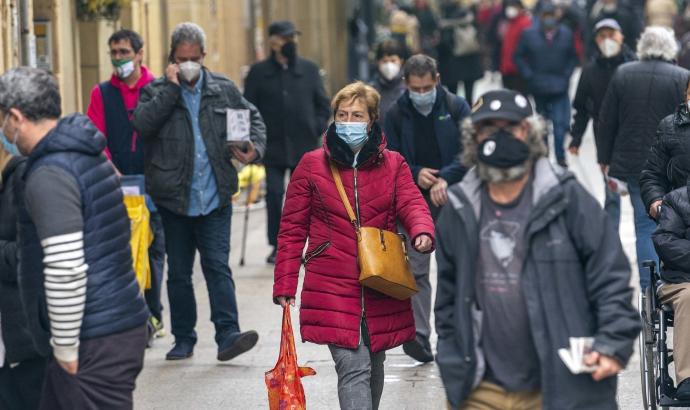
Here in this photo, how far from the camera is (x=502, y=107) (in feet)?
16.9

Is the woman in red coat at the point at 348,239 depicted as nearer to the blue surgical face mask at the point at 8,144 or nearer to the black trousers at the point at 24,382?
the black trousers at the point at 24,382

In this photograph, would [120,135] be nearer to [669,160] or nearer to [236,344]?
[236,344]

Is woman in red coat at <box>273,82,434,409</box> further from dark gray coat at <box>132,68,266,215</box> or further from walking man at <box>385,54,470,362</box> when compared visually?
dark gray coat at <box>132,68,266,215</box>

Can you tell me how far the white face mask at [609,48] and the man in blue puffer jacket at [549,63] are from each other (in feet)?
18.4

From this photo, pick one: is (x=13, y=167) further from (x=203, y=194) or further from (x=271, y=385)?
(x=203, y=194)

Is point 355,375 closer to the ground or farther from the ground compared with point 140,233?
closer to the ground

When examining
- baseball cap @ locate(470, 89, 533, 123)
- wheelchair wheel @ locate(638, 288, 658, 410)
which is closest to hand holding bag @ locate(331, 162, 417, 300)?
wheelchair wheel @ locate(638, 288, 658, 410)

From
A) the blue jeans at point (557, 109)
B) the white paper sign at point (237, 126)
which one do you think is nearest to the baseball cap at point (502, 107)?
the white paper sign at point (237, 126)

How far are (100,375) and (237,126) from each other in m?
3.62

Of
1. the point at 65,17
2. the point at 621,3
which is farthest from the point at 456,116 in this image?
the point at 621,3

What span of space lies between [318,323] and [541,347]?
1.91 metres

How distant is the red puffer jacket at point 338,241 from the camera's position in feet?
22.2

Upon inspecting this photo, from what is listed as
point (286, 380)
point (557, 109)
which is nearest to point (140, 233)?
point (286, 380)

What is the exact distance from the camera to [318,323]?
6785 mm
